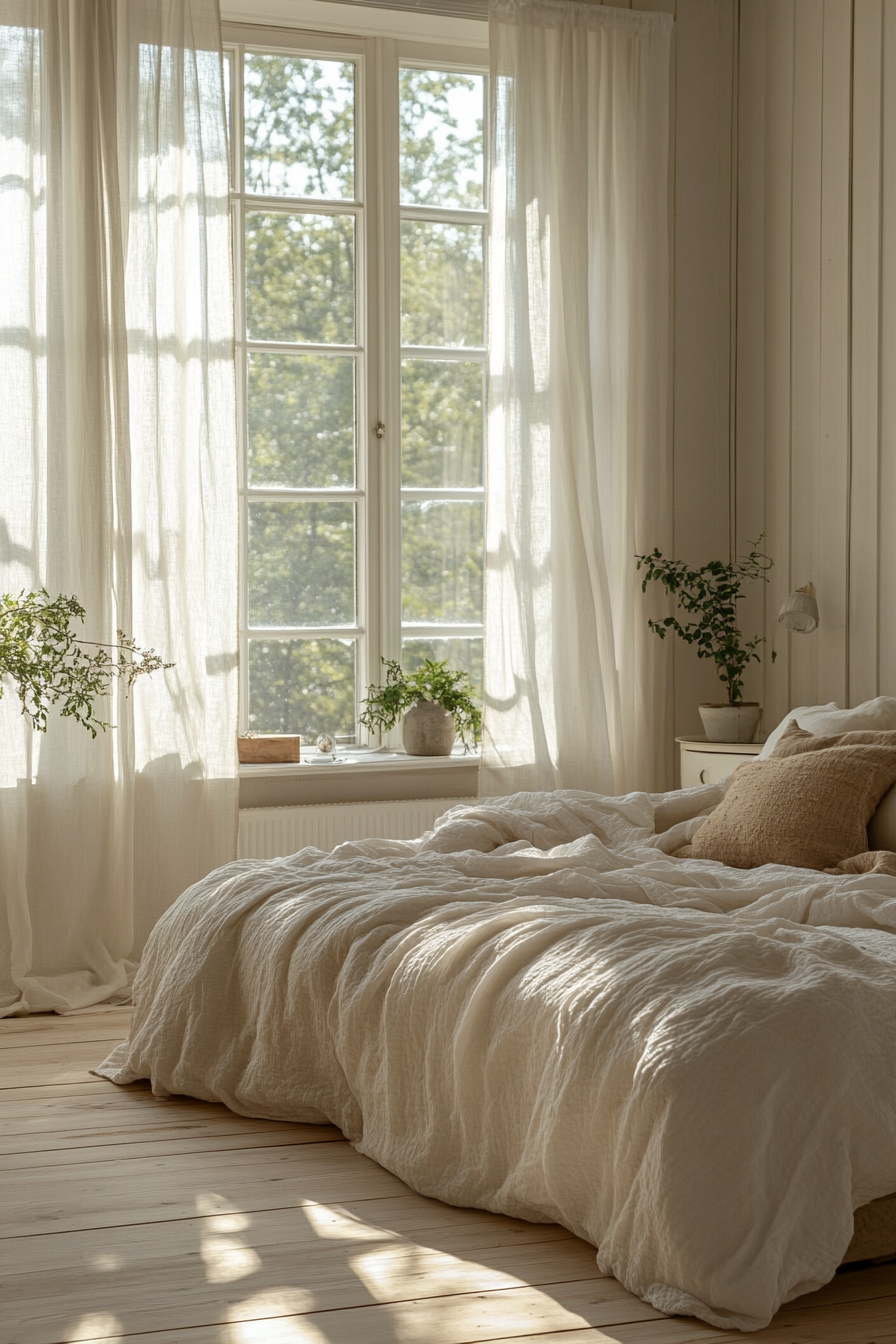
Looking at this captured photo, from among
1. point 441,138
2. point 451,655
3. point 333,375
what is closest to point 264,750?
point 451,655

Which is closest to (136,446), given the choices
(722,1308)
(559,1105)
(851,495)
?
(851,495)

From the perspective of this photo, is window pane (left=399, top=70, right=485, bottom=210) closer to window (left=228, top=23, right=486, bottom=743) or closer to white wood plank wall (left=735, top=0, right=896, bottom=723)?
window (left=228, top=23, right=486, bottom=743)

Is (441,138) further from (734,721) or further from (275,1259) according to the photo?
(275,1259)

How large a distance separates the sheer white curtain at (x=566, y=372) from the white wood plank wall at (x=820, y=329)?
0.39m

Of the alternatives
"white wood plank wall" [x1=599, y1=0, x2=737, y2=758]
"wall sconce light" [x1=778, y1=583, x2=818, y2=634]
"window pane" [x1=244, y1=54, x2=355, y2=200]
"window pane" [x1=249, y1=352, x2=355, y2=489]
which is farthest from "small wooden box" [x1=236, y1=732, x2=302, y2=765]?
"window pane" [x1=244, y1=54, x2=355, y2=200]

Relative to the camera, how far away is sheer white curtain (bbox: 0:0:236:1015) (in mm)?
4098

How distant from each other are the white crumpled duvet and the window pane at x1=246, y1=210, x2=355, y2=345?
208 cm

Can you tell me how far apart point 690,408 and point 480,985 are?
124 inches

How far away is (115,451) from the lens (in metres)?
4.18

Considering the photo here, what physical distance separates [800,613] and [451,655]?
1230 mm

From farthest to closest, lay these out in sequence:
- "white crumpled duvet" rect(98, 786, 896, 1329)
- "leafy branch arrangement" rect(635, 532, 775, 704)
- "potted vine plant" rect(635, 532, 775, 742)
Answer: "leafy branch arrangement" rect(635, 532, 775, 704), "potted vine plant" rect(635, 532, 775, 742), "white crumpled duvet" rect(98, 786, 896, 1329)

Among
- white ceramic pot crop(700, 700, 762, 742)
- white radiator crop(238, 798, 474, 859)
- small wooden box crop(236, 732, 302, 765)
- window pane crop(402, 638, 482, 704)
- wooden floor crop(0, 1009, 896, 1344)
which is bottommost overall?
wooden floor crop(0, 1009, 896, 1344)

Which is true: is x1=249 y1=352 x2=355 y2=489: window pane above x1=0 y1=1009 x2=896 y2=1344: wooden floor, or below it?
above

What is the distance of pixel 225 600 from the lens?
4316mm
